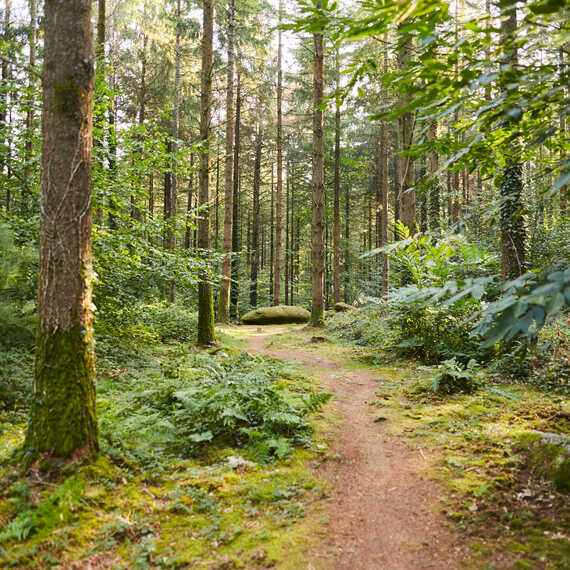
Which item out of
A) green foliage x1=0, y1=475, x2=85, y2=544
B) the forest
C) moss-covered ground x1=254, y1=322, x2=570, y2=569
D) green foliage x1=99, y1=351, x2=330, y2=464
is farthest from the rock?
green foliage x1=0, y1=475, x2=85, y2=544

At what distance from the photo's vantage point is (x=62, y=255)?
3.16 m

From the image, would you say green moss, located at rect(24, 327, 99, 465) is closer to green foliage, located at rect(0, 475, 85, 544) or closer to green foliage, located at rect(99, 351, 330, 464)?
green foliage, located at rect(0, 475, 85, 544)

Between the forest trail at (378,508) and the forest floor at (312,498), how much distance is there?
0.04 ft

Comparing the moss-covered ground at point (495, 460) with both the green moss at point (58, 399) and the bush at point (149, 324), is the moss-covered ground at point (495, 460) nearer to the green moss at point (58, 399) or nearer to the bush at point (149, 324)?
the green moss at point (58, 399)

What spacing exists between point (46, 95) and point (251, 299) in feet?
80.2

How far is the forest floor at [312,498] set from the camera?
8.01ft

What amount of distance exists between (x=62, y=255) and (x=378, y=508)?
3.46 meters

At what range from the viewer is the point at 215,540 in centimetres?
265

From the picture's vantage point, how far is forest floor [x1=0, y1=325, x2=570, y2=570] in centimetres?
244

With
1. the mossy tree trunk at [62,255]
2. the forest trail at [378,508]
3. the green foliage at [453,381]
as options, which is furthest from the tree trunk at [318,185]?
the mossy tree trunk at [62,255]

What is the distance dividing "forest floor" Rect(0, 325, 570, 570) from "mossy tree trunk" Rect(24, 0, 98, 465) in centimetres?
41

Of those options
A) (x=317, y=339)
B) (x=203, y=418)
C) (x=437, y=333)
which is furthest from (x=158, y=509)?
(x=317, y=339)

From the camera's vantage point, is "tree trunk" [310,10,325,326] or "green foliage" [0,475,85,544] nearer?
"green foliage" [0,475,85,544]

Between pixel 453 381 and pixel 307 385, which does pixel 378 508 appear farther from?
pixel 307 385
